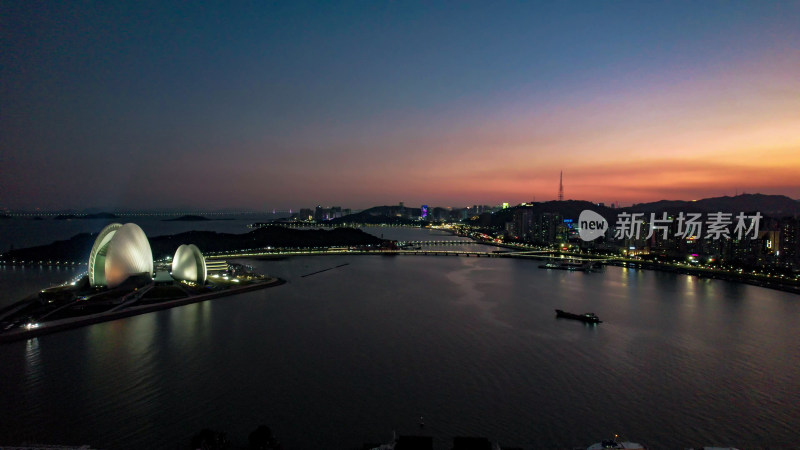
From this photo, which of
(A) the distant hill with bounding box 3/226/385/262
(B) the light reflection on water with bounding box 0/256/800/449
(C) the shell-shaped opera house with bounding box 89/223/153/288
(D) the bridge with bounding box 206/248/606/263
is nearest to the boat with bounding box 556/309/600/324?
(B) the light reflection on water with bounding box 0/256/800/449

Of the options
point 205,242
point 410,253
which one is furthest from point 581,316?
point 205,242

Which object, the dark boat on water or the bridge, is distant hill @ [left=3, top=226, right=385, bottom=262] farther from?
the dark boat on water

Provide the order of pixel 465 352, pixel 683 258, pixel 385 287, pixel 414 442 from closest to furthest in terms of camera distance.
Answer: pixel 414 442
pixel 465 352
pixel 385 287
pixel 683 258

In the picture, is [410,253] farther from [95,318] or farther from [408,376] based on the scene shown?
[408,376]

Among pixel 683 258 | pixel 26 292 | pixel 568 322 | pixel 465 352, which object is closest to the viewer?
pixel 465 352

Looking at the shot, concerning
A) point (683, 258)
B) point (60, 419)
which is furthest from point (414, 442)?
point (683, 258)

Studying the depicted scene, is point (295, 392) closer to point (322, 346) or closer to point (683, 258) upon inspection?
point (322, 346)
